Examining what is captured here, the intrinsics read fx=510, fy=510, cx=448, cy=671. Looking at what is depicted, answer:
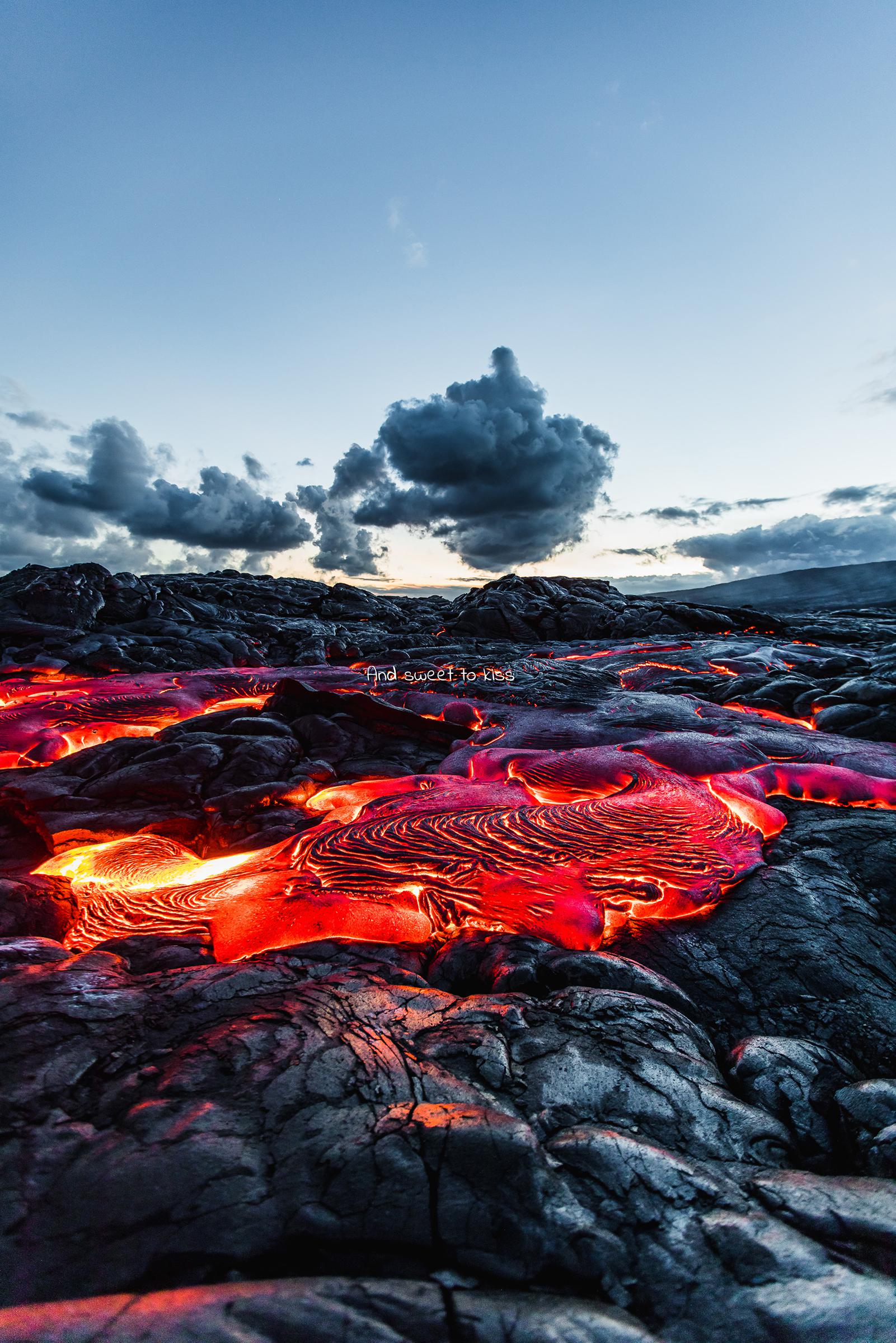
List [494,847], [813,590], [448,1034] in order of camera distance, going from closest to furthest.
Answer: [448,1034] → [494,847] → [813,590]

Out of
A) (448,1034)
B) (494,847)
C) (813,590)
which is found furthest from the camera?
(813,590)

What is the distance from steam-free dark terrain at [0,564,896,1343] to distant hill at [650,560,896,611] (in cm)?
4486

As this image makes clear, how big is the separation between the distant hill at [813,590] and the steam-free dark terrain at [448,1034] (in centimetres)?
4486

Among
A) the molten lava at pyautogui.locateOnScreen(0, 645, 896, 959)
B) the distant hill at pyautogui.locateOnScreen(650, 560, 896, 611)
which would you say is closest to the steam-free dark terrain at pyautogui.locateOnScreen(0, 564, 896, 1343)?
the molten lava at pyautogui.locateOnScreen(0, 645, 896, 959)

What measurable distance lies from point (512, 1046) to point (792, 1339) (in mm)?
1380

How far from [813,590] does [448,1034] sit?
8448 cm

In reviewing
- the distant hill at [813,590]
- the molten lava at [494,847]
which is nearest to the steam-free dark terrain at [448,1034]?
the molten lava at [494,847]

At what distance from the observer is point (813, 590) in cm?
6956

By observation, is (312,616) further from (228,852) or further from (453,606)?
(228,852)

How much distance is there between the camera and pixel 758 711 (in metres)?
10.7

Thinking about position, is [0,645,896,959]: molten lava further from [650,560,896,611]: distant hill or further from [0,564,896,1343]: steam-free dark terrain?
[650,560,896,611]: distant hill

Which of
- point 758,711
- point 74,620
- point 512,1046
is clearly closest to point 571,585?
point 758,711

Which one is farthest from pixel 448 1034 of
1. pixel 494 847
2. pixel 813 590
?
pixel 813 590

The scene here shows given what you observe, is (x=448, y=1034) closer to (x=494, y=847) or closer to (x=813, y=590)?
(x=494, y=847)
